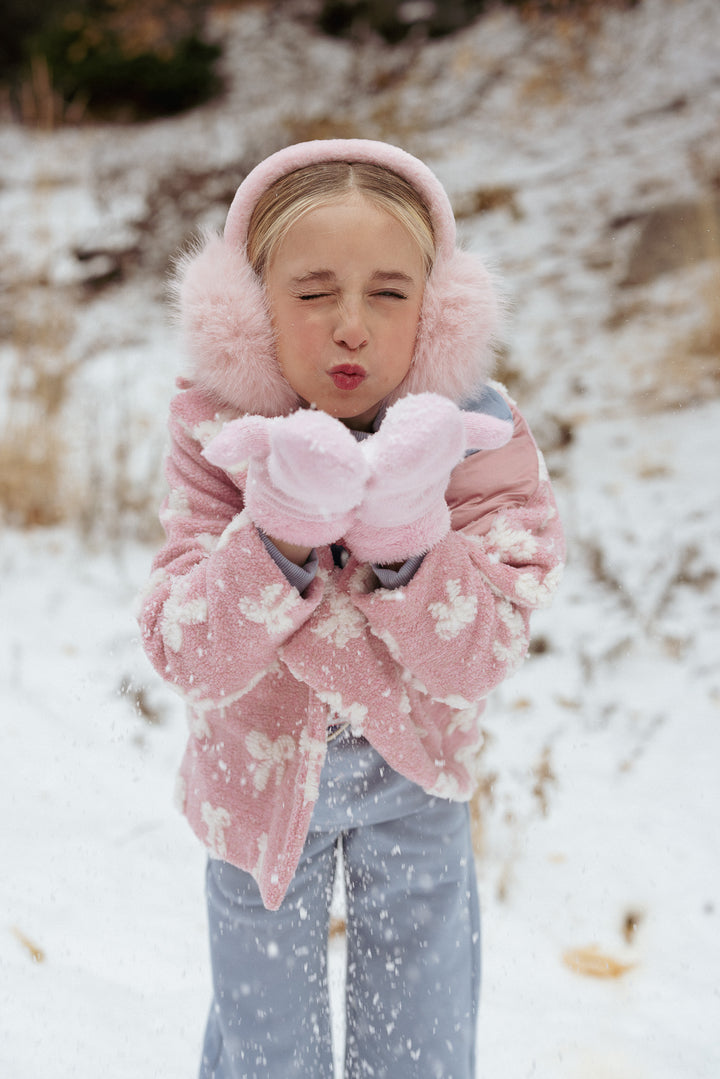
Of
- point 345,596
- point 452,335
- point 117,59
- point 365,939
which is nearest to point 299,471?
point 345,596

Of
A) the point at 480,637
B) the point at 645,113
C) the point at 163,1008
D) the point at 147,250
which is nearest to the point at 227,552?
the point at 480,637

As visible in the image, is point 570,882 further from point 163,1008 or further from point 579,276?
point 579,276

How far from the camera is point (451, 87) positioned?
7828mm

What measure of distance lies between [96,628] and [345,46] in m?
8.04

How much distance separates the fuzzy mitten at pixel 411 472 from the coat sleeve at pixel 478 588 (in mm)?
40

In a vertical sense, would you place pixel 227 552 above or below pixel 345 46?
above

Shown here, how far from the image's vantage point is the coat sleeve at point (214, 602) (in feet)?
2.84

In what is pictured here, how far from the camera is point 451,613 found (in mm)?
896

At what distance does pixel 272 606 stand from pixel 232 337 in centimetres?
33

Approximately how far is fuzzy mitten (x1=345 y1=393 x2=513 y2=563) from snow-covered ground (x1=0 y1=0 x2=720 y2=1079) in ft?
1.12

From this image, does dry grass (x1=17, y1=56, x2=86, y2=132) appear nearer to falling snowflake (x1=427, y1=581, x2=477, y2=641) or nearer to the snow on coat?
the snow on coat

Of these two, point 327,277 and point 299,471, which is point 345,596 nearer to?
point 299,471

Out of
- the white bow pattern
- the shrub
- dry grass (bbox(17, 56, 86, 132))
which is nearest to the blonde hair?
the white bow pattern

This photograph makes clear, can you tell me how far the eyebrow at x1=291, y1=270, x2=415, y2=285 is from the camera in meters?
0.96
